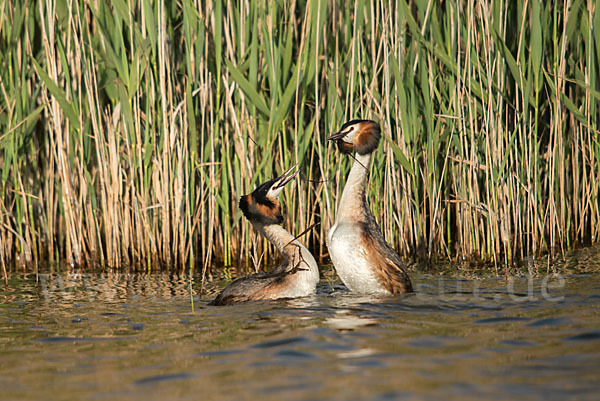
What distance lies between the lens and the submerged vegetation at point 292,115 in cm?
664

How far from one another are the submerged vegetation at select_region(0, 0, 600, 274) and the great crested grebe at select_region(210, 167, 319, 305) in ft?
1.77

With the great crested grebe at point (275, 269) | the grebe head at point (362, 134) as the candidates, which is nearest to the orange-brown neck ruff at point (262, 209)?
the great crested grebe at point (275, 269)

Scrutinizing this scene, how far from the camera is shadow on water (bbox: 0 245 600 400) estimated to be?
352 centimetres

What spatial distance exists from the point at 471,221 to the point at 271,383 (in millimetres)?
3738

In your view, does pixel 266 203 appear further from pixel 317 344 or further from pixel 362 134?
pixel 317 344

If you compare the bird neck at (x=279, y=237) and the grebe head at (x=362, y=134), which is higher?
the grebe head at (x=362, y=134)

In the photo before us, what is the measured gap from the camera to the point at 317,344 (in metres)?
4.25

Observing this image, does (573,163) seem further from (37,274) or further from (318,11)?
(37,274)

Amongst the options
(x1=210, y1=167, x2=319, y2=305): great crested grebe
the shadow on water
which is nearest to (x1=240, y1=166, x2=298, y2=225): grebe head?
(x1=210, y1=167, x2=319, y2=305): great crested grebe

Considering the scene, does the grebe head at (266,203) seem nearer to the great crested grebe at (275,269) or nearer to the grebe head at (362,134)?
the great crested grebe at (275,269)

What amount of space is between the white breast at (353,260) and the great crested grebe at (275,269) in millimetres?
233

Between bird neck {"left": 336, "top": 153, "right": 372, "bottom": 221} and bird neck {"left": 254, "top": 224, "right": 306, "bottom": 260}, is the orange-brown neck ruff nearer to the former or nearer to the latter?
bird neck {"left": 254, "top": 224, "right": 306, "bottom": 260}

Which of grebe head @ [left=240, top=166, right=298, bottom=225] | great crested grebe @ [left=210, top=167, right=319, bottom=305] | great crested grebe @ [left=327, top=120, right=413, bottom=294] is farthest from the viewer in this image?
grebe head @ [left=240, top=166, right=298, bottom=225]

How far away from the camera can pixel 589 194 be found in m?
7.40
